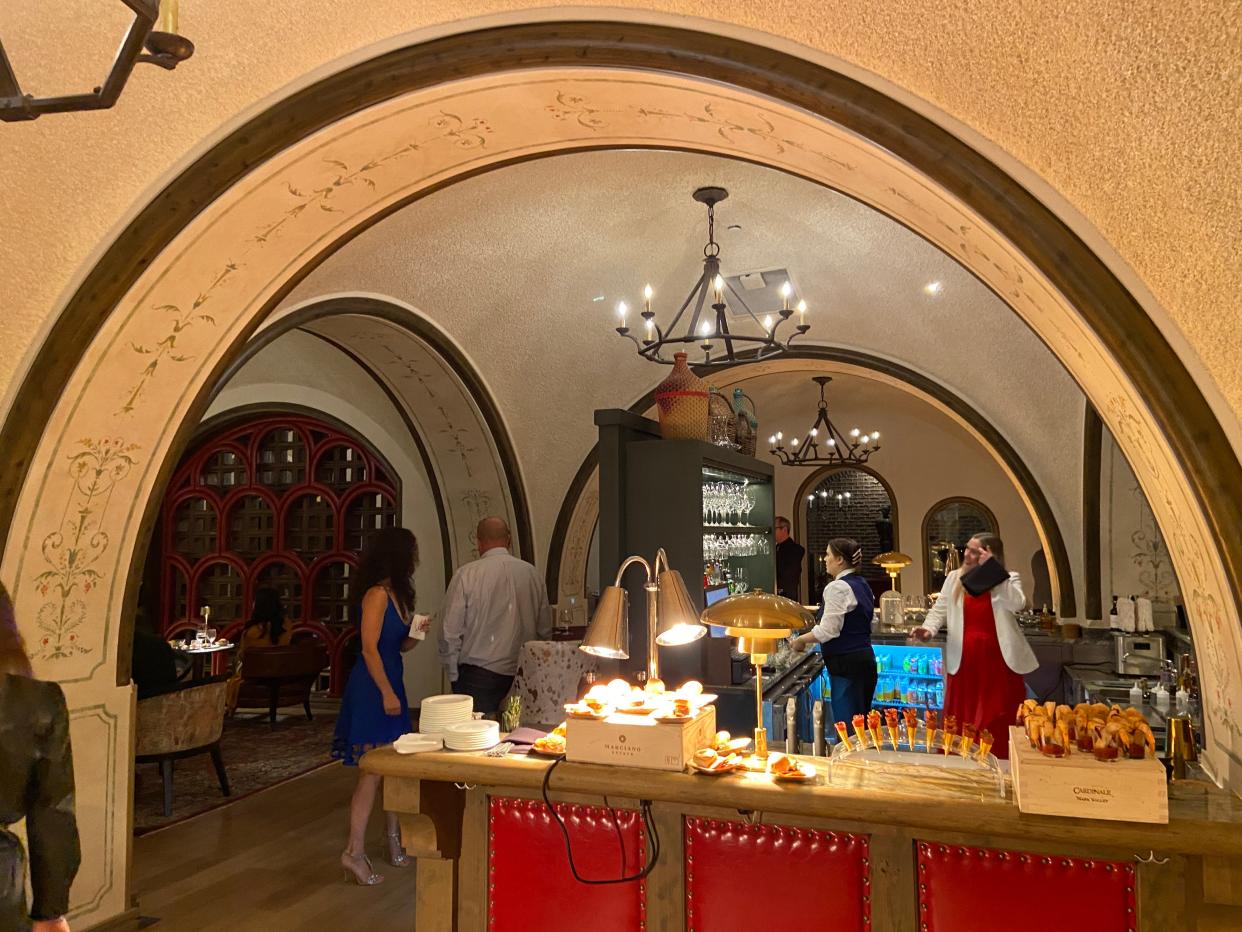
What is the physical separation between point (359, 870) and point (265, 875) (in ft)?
1.82

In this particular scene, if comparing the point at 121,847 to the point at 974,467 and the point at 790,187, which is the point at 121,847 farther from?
the point at 974,467

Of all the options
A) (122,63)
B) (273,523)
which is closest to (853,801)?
(122,63)

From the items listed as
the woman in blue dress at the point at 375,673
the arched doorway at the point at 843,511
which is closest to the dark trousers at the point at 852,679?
the woman in blue dress at the point at 375,673

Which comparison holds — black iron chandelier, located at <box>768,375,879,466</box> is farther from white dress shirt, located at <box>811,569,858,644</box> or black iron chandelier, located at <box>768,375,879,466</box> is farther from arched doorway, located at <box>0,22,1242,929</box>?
arched doorway, located at <box>0,22,1242,929</box>

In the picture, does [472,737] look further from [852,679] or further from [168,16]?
[852,679]

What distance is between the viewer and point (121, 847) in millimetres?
3863

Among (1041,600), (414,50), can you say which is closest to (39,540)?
(414,50)

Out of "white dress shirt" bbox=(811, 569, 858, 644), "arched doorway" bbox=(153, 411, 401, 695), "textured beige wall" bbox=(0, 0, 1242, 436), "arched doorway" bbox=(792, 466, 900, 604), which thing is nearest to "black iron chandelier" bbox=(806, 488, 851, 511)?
"arched doorway" bbox=(792, 466, 900, 604)

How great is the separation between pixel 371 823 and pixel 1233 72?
5.39 metres

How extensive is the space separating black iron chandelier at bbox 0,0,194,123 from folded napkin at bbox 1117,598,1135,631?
20.5 ft

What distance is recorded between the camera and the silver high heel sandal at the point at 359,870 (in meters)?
4.36

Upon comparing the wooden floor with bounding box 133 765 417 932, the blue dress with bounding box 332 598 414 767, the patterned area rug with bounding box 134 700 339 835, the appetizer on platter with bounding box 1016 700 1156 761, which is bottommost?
the wooden floor with bounding box 133 765 417 932

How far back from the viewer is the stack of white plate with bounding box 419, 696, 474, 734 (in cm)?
304

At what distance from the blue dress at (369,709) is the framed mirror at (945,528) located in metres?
9.74
